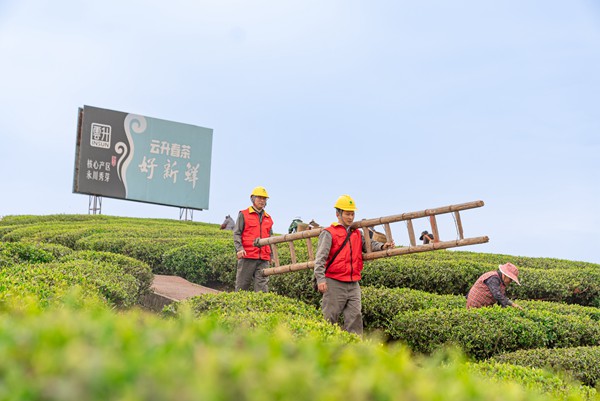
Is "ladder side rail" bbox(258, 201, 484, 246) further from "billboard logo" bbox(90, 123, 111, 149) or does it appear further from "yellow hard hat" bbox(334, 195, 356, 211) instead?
"billboard logo" bbox(90, 123, 111, 149)

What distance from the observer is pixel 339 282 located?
8.35 m

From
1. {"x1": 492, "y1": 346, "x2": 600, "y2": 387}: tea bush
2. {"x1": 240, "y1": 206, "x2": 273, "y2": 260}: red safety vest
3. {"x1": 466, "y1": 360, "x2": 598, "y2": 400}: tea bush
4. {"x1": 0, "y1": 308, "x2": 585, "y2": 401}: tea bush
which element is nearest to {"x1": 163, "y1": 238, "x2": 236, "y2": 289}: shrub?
{"x1": 240, "y1": 206, "x2": 273, "y2": 260}: red safety vest

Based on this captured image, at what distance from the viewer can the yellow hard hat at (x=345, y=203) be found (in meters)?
8.24

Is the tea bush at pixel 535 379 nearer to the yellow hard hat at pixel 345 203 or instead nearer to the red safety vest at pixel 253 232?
the yellow hard hat at pixel 345 203

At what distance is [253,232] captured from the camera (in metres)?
10.1

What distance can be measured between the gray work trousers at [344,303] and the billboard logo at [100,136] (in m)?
20.6

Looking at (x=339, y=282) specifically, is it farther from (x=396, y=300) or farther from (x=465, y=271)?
(x=465, y=271)

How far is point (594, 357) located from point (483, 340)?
4.10 ft

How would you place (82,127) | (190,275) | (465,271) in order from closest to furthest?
1. (465,271)
2. (190,275)
3. (82,127)

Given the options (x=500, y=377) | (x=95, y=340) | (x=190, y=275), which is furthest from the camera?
(x=190, y=275)

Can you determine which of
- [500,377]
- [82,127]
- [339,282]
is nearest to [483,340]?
[339,282]

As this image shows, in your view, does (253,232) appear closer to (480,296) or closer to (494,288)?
(480,296)

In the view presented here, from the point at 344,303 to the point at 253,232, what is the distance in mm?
2212

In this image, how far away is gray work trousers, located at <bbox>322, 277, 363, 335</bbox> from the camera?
27.3ft
